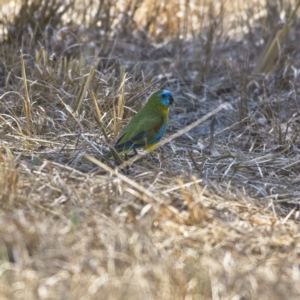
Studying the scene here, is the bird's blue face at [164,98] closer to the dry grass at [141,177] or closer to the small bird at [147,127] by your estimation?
the small bird at [147,127]

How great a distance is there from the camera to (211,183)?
11.4 ft

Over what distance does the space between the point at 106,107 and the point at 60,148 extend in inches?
24.9

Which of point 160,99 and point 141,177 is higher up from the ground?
point 160,99

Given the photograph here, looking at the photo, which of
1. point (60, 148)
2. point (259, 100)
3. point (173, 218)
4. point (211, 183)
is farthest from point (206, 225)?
point (259, 100)

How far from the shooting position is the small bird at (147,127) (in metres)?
4.05

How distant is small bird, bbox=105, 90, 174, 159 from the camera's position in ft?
13.3

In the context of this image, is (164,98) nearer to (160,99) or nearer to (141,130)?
(160,99)

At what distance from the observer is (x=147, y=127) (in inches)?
165

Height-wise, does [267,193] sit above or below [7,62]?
below

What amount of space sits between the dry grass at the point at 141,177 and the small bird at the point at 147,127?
104mm

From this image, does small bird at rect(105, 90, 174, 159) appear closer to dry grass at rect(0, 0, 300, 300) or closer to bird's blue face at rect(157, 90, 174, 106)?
bird's blue face at rect(157, 90, 174, 106)

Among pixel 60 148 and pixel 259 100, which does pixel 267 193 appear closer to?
pixel 60 148

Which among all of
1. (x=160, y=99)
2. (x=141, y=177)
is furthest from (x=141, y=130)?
(x=141, y=177)

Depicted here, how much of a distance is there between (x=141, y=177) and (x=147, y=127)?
708mm
